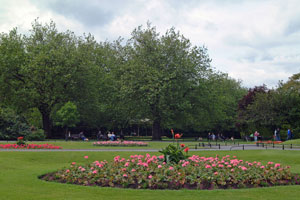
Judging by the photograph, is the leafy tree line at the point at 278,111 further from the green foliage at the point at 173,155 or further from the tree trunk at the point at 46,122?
the green foliage at the point at 173,155

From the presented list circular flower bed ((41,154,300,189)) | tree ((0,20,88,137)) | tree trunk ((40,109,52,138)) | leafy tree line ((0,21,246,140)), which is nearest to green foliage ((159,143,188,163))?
circular flower bed ((41,154,300,189))

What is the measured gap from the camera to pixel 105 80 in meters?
48.8

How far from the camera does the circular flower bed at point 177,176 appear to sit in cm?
1174

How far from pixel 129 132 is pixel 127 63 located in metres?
22.0

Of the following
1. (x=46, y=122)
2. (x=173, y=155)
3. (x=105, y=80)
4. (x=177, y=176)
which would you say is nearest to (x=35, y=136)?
(x=46, y=122)

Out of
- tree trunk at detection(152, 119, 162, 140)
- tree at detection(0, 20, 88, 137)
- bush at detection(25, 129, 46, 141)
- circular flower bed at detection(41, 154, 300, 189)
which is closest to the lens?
circular flower bed at detection(41, 154, 300, 189)

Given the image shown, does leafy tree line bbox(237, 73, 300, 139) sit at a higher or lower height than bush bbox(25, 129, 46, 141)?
higher

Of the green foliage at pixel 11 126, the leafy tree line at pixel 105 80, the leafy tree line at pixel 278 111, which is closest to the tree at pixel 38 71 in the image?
the leafy tree line at pixel 105 80

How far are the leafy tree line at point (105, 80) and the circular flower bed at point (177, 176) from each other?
28632 mm

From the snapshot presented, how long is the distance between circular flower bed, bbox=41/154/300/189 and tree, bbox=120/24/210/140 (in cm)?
2916

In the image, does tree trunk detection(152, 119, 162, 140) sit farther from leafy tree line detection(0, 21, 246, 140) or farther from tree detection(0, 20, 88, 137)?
tree detection(0, 20, 88, 137)

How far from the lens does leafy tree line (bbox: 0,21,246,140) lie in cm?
4369

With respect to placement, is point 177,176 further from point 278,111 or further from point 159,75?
point 278,111

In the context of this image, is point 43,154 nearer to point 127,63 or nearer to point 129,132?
point 127,63
